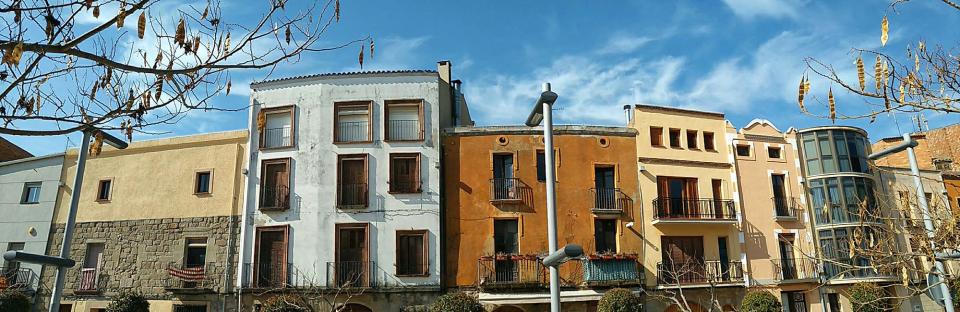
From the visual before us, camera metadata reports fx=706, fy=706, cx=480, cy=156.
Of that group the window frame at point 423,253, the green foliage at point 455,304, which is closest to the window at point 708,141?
the green foliage at point 455,304

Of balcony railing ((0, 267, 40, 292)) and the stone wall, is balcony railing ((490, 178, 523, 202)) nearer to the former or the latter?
the stone wall

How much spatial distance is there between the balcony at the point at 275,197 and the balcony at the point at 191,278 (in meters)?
3.24

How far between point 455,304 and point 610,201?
836 centimetres

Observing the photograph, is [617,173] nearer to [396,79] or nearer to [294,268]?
[396,79]

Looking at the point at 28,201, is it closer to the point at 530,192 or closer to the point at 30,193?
the point at 30,193

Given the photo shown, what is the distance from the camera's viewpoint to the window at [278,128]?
2967cm

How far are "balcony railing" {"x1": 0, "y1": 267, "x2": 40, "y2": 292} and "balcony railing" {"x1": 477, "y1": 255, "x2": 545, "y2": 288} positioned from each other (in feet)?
61.5

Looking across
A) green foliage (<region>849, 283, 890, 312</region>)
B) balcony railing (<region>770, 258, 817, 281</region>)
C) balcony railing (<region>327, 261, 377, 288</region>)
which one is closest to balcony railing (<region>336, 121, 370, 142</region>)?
balcony railing (<region>327, 261, 377, 288</region>)

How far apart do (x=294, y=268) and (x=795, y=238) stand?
21801 millimetres

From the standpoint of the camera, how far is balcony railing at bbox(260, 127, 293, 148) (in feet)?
97.5

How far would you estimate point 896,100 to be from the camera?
8375mm

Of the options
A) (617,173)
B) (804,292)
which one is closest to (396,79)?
(617,173)

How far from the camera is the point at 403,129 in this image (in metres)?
29.8

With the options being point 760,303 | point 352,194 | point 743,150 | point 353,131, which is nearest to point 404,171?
point 352,194
